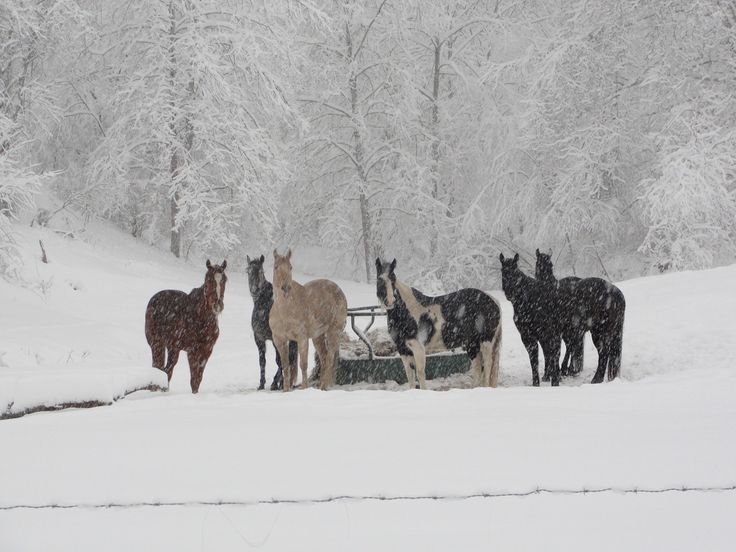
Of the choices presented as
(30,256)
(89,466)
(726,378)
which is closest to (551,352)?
(726,378)

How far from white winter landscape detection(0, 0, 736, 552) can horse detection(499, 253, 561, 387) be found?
0.14 feet

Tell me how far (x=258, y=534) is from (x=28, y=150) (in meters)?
21.3

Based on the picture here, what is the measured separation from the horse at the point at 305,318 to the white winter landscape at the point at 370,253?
11 centimetres

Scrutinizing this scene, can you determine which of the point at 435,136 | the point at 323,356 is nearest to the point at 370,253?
the point at 435,136

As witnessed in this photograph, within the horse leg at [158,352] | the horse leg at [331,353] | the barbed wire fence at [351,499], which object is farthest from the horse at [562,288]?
the barbed wire fence at [351,499]

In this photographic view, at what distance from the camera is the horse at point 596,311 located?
8.15 meters

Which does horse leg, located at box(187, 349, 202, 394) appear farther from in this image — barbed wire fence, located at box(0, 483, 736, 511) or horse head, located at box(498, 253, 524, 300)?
barbed wire fence, located at box(0, 483, 736, 511)

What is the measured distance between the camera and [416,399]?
5355mm

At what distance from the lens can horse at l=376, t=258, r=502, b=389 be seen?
7.14m

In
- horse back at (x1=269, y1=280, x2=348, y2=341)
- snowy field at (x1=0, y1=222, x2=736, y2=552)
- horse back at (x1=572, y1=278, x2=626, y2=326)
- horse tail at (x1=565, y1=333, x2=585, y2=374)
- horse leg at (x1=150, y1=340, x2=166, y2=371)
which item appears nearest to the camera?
snowy field at (x1=0, y1=222, x2=736, y2=552)

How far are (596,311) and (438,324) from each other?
6.71 feet

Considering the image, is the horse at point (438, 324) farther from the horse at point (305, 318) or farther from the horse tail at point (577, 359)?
the horse tail at point (577, 359)

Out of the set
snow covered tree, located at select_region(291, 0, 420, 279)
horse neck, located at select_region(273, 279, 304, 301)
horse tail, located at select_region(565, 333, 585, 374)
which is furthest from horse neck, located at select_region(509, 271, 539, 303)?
snow covered tree, located at select_region(291, 0, 420, 279)

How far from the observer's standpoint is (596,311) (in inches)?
329
